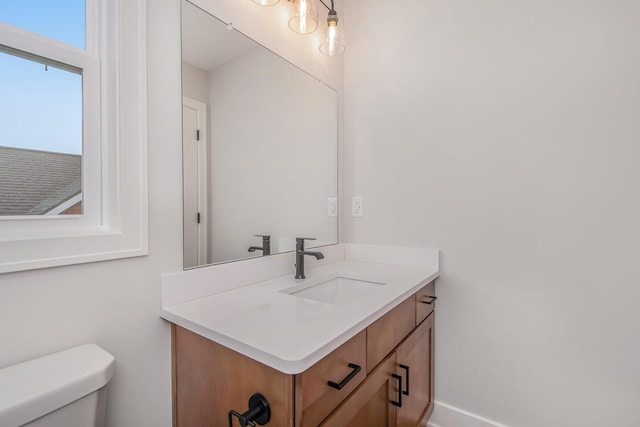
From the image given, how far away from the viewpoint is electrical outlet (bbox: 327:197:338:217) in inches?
71.1

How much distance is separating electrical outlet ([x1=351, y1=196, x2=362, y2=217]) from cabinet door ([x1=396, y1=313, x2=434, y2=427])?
0.68 meters

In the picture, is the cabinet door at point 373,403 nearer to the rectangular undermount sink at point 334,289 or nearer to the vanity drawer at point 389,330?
the vanity drawer at point 389,330

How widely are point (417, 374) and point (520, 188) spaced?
0.94 m

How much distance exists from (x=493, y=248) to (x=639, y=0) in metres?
1.08

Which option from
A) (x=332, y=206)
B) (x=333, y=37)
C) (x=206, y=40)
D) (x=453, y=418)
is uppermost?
(x=333, y=37)

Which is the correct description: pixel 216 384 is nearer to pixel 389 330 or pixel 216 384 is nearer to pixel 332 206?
pixel 389 330

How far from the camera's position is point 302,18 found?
4.74 ft

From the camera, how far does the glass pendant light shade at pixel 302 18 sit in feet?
4.69

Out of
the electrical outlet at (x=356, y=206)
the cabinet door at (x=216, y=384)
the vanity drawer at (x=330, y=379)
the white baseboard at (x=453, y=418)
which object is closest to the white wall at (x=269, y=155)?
the electrical outlet at (x=356, y=206)

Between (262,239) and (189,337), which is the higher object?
(262,239)

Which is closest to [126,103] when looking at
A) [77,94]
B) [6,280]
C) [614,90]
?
[77,94]

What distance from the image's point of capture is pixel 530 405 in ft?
4.40

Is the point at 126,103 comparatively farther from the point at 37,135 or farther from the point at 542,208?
the point at 542,208

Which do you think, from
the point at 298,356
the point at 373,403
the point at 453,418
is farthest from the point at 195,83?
the point at 453,418
